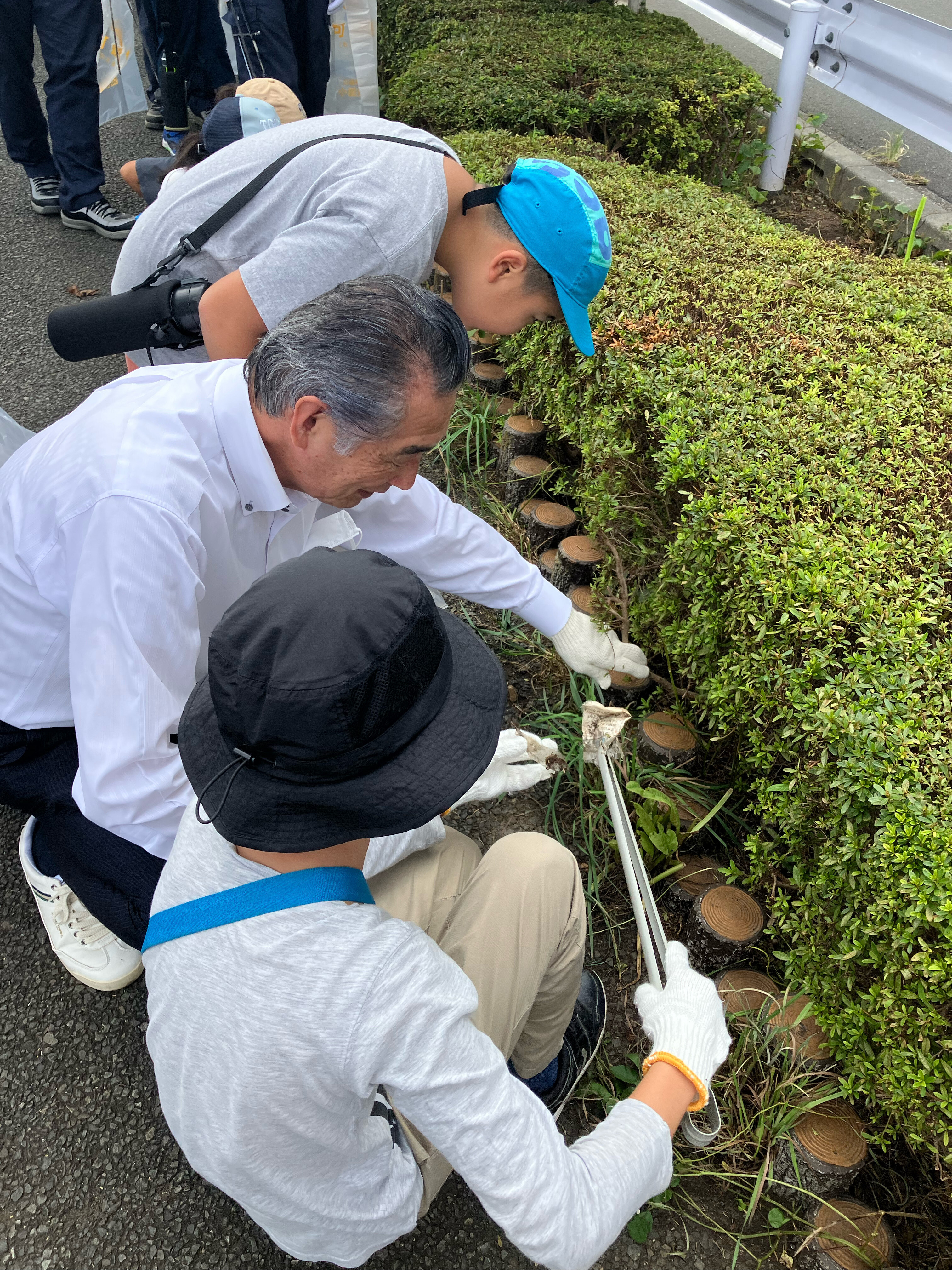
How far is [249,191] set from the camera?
220cm

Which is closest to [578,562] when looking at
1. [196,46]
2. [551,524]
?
[551,524]

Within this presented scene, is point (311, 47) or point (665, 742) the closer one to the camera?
point (665, 742)

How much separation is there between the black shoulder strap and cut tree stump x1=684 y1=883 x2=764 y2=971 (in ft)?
6.17

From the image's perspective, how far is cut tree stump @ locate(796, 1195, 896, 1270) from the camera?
5.12ft

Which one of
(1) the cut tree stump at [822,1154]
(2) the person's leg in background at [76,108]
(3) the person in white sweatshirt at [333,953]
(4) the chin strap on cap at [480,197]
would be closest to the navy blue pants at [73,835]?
(3) the person in white sweatshirt at [333,953]

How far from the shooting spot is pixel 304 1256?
1390 millimetres

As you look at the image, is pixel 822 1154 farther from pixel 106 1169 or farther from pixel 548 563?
pixel 548 563

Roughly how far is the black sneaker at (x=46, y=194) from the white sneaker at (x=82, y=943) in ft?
15.0

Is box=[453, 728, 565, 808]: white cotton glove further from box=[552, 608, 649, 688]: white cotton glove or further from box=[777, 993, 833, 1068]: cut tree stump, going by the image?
box=[777, 993, 833, 1068]: cut tree stump

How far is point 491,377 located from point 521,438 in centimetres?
63

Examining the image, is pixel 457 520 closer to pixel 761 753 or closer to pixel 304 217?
pixel 304 217

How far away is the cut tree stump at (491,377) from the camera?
372 cm

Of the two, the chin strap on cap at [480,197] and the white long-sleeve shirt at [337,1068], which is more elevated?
the chin strap on cap at [480,197]

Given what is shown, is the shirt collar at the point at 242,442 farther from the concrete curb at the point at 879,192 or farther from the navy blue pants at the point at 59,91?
the navy blue pants at the point at 59,91
